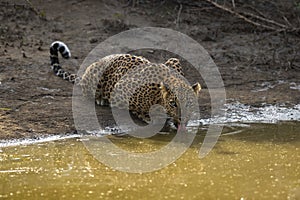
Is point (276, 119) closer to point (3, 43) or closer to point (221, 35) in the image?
point (221, 35)

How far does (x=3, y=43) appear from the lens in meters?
10.5

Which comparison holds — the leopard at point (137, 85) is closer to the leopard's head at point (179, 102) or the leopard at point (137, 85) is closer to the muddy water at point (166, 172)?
the leopard's head at point (179, 102)

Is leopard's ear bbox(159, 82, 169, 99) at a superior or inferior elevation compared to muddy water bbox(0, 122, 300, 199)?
superior

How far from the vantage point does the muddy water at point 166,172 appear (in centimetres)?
589

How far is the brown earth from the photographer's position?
859 cm

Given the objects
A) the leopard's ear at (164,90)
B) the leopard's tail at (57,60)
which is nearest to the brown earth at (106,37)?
the leopard's tail at (57,60)

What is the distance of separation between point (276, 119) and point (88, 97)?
2299 mm

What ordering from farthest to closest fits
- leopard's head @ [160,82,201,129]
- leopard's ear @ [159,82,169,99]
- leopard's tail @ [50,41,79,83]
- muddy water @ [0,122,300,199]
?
leopard's tail @ [50,41,79,83]
leopard's ear @ [159,82,169,99]
leopard's head @ [160,82,201,129]
muddy water @ [0,122,300,199]

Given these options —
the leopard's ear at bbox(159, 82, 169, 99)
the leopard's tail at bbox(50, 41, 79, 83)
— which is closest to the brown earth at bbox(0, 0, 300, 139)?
the leopard's tail at bbox(50, 41, 79, 83)

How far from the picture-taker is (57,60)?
9695 millimetres

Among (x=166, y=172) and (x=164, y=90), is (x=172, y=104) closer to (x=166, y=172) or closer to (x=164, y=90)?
(x=164, y=90)

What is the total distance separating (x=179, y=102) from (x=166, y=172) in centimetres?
150

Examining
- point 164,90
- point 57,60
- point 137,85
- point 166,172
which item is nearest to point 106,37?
point 57,60

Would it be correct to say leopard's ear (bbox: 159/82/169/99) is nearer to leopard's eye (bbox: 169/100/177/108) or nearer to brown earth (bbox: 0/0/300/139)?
leopard's eye (bbox: 169/100/177/108)
